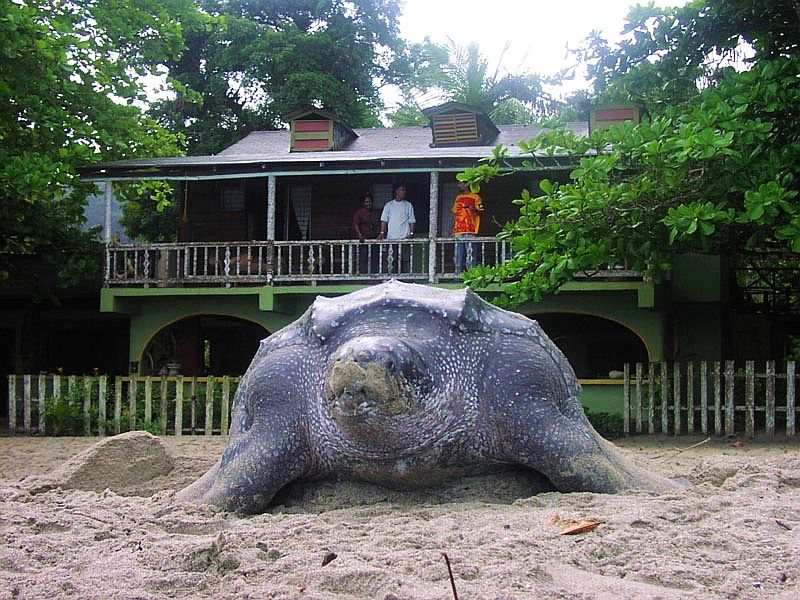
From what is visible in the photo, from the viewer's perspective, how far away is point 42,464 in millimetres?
7777

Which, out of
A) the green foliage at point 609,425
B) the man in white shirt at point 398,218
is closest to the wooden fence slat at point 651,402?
the green foliage at point 609,425

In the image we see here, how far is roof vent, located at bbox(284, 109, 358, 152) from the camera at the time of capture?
1783cm

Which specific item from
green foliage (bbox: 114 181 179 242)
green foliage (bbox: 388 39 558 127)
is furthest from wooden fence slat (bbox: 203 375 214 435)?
green foliage (bbox: 388 39 558 127)

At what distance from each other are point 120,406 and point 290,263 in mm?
3657

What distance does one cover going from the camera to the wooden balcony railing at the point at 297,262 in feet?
45.1

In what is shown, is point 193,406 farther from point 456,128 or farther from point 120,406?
point 456,128

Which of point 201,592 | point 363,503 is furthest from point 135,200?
point 201,592

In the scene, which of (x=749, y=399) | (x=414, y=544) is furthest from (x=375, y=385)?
(x=749, y=399)

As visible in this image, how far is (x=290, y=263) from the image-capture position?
46.0 feet

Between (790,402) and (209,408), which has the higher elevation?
(790,402)

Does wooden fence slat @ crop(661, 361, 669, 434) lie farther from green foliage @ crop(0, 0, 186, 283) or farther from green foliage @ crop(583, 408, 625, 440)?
green foliage @ crop(0, 0, 186, 283)

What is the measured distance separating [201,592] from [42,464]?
593 cm

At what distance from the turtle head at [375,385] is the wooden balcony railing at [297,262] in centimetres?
961

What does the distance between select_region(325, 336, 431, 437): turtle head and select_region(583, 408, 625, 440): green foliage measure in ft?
25.4
